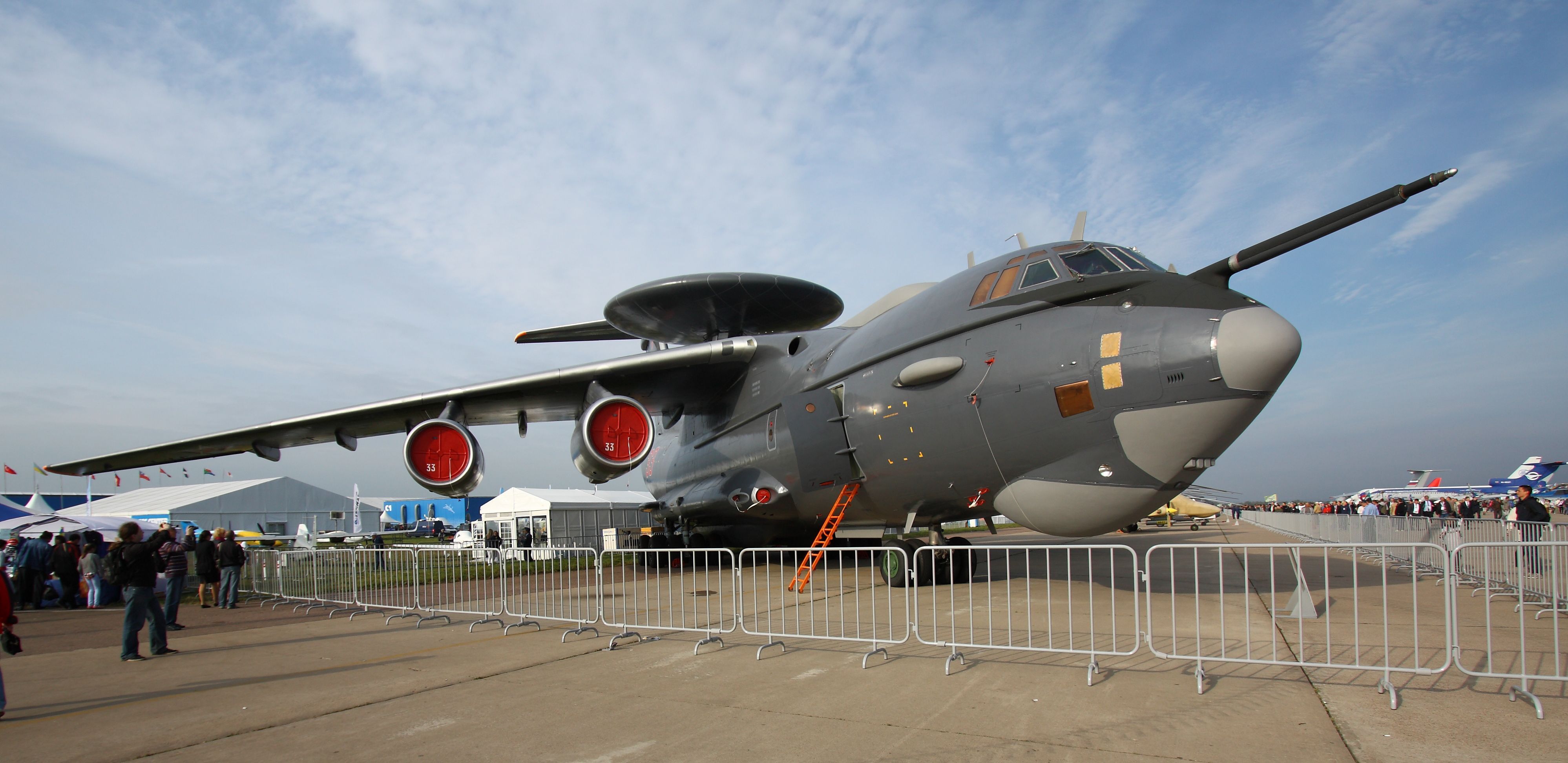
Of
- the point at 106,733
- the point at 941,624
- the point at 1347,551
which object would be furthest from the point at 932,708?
the point at 1347,551

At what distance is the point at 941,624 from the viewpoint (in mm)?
7742

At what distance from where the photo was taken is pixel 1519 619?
7316mm

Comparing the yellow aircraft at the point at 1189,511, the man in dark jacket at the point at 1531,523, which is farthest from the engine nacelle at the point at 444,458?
the yellow aircraft at the point at 1189,511

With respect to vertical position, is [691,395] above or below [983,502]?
above

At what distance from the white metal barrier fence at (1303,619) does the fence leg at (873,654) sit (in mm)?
2004

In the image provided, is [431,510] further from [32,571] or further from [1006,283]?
[1006,283]

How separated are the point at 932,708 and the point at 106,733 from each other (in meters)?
5.23

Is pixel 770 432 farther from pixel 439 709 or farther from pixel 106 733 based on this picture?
pixel 106 733

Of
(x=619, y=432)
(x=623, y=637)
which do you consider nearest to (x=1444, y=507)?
(x=619, y=432)

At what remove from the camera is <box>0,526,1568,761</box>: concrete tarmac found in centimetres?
415

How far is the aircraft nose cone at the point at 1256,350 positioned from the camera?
6242 mm

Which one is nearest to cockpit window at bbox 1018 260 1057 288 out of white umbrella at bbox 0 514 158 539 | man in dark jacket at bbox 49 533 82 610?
man in dark jacket at bbox 49 533 82 610

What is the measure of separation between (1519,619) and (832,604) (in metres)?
6.63

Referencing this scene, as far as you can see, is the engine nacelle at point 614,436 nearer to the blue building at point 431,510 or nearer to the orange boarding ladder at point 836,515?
the orange boarding ladder at point 836,515
